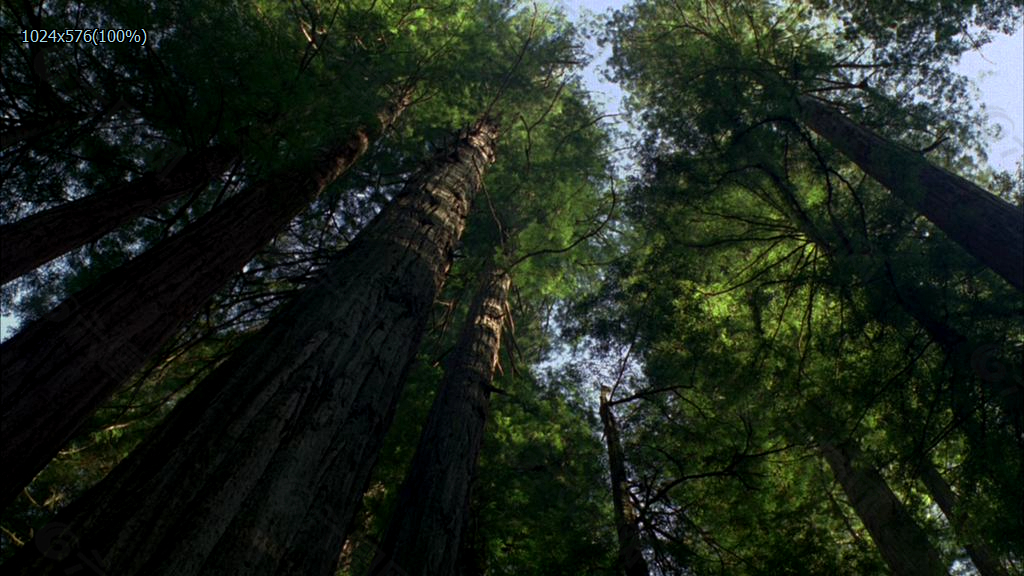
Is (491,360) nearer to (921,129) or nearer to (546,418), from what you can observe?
(546,418)

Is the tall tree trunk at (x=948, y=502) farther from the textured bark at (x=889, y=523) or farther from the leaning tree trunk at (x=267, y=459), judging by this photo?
the leaning tree trunk at (x=267, y=459)

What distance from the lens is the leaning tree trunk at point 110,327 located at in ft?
8.03

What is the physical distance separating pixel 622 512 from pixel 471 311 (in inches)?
109

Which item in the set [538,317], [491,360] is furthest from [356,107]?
[538,317]

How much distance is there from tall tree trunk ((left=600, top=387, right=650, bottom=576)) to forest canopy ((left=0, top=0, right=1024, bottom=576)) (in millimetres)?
64

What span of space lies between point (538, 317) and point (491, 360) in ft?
20.5

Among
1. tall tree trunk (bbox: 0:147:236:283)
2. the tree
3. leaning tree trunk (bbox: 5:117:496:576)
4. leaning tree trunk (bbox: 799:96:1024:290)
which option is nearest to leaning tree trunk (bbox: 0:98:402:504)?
tall tree trunk (bbox: 0:147:236:283)

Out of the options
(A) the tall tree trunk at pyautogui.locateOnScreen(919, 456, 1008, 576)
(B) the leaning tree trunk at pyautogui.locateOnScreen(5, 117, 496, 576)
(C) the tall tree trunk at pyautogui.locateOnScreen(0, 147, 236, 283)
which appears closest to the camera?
(B) the leaning tree trunk at pyautogui.locateOnScreen(5, 117, 496, 576)

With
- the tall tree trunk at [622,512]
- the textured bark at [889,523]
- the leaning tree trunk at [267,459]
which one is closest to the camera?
the leaning tree trunk at [267,459]

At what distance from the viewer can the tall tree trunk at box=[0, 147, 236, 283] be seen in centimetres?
377

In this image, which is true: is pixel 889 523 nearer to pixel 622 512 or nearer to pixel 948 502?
pixel 948 502

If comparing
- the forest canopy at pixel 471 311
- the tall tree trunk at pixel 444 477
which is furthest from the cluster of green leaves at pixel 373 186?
the tall tree trunk at pixel 444 477

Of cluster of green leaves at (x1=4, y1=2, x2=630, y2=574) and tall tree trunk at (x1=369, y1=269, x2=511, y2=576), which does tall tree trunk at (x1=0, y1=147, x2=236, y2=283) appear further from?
tall tree trunk at (x1=369, y1=269, x2=511, y2=576)

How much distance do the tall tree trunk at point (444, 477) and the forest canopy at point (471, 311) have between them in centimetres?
3
